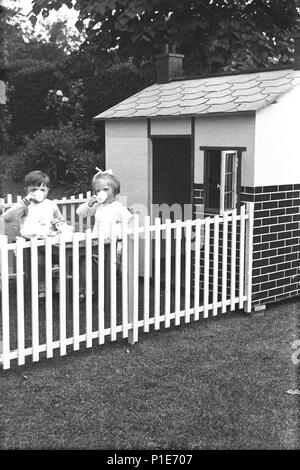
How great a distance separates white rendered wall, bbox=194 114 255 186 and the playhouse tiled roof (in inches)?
4.9

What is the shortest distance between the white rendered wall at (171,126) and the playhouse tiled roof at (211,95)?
116 millimetres

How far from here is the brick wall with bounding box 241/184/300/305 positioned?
6.78 m

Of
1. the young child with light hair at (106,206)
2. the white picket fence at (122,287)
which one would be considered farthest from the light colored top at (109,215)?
the white picket fence at (122,287)

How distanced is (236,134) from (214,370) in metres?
2.71

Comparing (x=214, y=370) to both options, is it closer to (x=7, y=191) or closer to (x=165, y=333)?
(x=165, y=333)

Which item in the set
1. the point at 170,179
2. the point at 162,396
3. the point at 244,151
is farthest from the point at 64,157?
the point at 162,396

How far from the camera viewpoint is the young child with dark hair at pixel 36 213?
22.8 feet

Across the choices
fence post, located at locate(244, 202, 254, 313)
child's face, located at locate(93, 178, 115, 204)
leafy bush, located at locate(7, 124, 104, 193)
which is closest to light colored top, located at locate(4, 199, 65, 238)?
child's face, located at locate(93, 178, 115, 204)

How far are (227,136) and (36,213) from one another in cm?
229

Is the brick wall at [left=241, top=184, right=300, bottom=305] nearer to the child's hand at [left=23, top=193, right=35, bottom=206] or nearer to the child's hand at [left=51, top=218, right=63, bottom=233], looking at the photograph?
the child's hand at [left=51, top=218, right=63, bottom=233]

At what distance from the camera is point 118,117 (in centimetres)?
823

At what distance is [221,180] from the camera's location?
662 centimetres

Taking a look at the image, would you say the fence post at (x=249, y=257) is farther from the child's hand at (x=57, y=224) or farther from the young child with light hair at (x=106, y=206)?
the child's hand at (x=57, y=224)

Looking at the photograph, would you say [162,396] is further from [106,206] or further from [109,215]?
[106,206]
